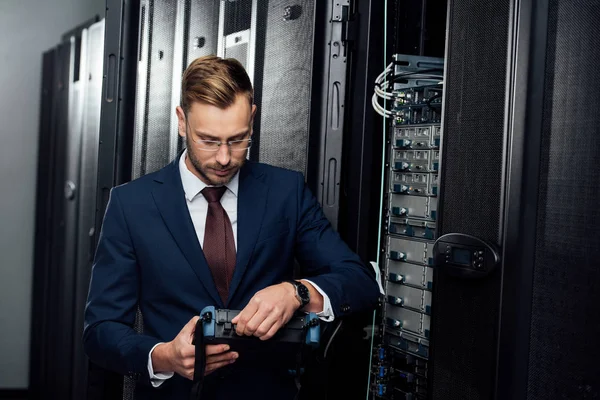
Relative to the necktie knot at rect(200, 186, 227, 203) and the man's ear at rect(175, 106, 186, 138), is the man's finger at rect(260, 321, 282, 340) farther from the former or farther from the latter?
the man's ear at rect(175, 106, 186, 138)

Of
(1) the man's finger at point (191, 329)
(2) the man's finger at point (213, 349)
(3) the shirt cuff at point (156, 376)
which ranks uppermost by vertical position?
(1) the man's finger at point (191, 329)

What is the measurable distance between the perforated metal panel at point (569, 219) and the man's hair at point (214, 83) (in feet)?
2.52

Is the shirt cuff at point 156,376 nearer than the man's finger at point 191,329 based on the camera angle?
No

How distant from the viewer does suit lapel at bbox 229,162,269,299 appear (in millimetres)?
1906

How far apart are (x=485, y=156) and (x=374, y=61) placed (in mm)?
663

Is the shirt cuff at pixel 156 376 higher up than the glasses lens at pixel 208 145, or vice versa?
the glasses lens at pixel 208 145

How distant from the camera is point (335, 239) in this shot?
6.68 feet

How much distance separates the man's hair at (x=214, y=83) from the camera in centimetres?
185

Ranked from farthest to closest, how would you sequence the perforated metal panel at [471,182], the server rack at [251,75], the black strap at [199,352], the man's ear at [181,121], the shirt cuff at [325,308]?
the server rack at [251,75] < the man's ear at [181,121] < the shirt cuff at [325,308] < the perforated metal panel at [471,182] < the black strap at [199,352]

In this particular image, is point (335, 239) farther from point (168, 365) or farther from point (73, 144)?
point (73, 144)

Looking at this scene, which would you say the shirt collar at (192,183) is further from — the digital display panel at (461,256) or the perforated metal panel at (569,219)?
the perforated metal panel at (569,219)

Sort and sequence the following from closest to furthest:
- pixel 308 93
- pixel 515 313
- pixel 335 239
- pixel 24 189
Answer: pixel 515 313, pixel 335 239, pixel 308 93, pixel 24 189

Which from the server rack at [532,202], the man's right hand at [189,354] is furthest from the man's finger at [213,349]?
the server rack at [532,202]

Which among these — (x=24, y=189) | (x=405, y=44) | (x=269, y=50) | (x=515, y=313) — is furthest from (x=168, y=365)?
(x=24, y=189)
